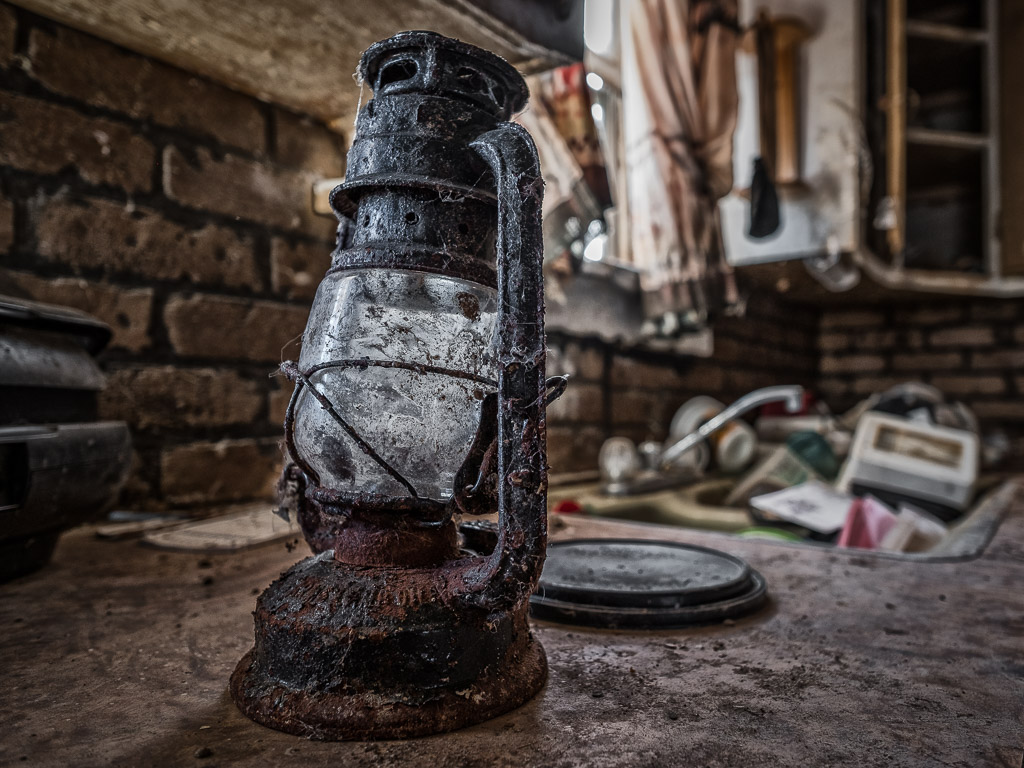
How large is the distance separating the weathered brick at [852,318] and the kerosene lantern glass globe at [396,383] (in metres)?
4.48

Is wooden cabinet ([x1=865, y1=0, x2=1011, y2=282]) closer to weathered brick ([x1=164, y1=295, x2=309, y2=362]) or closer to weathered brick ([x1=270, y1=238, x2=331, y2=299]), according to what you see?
weathered brick ([x1=270, y1=238, x2=331, y2=299])

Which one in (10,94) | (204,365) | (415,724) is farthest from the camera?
(204,365)

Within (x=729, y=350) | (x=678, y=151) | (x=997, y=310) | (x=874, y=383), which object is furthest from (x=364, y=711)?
(x=997, y=310)

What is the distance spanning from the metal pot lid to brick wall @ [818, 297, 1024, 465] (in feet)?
12.4

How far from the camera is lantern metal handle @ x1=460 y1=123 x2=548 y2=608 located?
48cm

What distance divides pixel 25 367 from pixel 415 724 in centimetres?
69

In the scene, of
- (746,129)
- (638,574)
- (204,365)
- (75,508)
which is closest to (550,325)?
(204,365)

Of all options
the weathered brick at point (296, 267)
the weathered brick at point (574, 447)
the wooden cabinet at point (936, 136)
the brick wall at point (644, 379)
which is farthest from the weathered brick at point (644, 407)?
the wooden cabinet at point (936, 136)

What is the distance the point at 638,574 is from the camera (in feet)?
2.89

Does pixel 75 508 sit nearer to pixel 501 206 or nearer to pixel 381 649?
pixel 381 649

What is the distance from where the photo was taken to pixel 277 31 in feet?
3.68

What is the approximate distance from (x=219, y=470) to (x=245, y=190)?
0.64 m

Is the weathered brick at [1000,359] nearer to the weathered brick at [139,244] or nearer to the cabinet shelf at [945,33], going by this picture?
the cabinet shelf at [945,33]

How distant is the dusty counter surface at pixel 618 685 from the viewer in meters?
0.46
